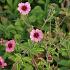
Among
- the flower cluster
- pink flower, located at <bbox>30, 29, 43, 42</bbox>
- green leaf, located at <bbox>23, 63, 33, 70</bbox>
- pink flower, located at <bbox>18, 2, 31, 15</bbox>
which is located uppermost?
pink flower, located at <bbox>18, 2, 31, 15</bbox>

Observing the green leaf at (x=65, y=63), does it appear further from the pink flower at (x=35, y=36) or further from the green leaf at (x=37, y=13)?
the green leaf at (x=37, y=13)

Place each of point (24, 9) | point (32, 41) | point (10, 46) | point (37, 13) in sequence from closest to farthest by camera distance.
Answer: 1. point (32, 41)
2. point (10, 46)
3. point (24, 9)
4. point (37, 13)

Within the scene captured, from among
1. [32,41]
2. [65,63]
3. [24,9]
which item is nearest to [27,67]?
[32,41]

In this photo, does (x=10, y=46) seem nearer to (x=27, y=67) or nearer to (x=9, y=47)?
(x=9, y=47)

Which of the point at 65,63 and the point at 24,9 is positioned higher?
the point at 24,9

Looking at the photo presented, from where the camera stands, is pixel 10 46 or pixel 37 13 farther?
pixel 37 13

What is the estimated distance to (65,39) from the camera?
2.91 m

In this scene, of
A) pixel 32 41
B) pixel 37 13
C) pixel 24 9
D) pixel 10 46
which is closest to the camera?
pixel 32 41

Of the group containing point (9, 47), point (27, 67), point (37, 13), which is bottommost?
point (27, 67)

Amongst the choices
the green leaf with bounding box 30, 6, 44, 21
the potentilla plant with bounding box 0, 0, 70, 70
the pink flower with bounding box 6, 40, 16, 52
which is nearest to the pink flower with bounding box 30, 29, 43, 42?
the potentilla plant with bounding box 0, 0, 70, 70

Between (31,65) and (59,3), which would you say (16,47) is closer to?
(31,65)

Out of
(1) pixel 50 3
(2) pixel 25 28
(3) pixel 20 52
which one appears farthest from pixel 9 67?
(1) pixel 50 3

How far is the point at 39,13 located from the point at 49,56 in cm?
66

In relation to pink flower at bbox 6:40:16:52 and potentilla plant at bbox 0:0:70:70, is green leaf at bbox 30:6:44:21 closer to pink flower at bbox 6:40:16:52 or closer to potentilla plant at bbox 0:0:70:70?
potentilla plant at bbox 0:0:70:70
